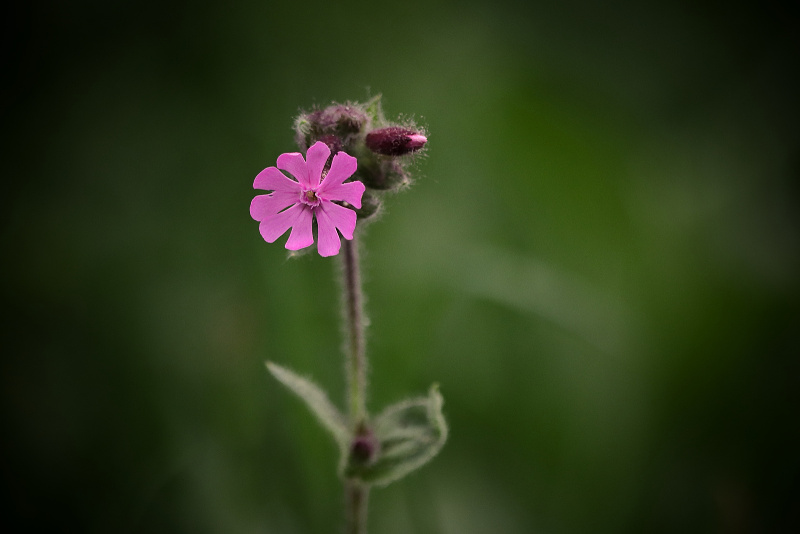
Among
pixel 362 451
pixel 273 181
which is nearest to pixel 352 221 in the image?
pixel 273 181

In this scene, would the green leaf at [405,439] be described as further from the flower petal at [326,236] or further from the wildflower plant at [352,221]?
the flower petal at [326,236]

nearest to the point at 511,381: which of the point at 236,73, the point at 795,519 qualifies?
the point at 795,519

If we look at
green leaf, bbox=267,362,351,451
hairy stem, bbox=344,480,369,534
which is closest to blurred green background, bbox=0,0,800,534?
hairy stem, bbox=344,480,369,534

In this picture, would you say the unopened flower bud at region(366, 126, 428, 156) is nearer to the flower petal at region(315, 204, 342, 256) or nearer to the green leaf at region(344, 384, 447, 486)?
the flower petal at region(315, 204, 342, 256)

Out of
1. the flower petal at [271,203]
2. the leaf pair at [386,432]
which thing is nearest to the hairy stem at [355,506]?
the leaf pair at [386,432]

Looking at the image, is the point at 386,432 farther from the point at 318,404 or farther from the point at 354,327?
the point at 354,327

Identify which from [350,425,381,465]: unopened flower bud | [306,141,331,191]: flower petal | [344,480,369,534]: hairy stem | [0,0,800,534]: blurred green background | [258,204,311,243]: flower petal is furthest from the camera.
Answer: [0,0,800,534]: blurred green background
